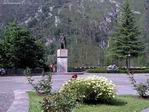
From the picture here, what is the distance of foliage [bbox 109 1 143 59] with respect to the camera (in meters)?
67.6

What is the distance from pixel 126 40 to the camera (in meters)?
67.3

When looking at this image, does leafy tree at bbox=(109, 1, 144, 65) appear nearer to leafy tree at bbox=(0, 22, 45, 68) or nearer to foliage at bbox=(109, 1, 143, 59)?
foliage at bbox=(109, 1, 143, 59)

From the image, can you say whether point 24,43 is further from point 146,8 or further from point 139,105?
point 146,8

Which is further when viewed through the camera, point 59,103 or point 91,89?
point 91,89

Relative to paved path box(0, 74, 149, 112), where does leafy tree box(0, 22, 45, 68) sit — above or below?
above

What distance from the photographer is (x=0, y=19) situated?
5871 inches

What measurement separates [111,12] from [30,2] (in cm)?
3113

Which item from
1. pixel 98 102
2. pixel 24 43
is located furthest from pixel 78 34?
pixel 98 102

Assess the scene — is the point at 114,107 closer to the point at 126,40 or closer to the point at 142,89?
the point at 142,89

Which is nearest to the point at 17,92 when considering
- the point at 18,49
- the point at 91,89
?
the point at 91,89

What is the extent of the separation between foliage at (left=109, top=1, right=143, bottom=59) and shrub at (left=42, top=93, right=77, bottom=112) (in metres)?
59.1

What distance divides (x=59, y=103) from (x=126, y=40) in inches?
2342

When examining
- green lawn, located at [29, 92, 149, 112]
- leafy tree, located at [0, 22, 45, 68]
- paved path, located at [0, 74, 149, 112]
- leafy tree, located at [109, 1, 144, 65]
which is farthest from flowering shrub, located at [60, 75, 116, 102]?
leafy tree, located at [109, 1, 144, 65]

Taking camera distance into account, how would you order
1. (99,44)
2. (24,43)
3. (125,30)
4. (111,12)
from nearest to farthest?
(24,43) < (125,30) < (99,44) < (111,12)
